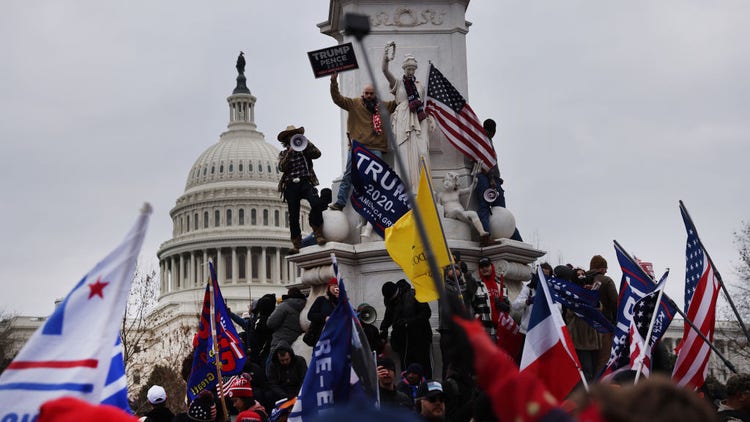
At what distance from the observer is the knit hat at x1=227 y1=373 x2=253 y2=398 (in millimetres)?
11953

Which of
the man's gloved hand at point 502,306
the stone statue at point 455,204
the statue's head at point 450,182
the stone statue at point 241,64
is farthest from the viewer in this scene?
the stone statue at point 241,64

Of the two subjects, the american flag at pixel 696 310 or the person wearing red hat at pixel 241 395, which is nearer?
the american flag at pixel 696 310

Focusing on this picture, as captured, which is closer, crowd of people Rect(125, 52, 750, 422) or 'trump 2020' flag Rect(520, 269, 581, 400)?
'trump 2020' flag Rect(520, 269, 581, 400)

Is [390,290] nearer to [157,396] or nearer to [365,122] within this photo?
[365,122]

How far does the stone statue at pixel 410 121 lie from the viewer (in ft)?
59.1

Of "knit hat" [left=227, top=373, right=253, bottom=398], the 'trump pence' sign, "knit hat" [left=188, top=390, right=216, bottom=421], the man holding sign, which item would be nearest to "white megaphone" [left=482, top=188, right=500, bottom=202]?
the man holding sign

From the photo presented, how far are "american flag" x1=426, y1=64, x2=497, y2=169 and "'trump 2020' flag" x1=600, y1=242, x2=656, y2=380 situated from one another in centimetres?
623

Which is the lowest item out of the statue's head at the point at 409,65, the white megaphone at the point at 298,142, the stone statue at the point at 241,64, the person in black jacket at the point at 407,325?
the person in black jacket at the point at 407,325

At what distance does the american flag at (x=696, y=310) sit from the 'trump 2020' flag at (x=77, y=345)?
6.32 metres

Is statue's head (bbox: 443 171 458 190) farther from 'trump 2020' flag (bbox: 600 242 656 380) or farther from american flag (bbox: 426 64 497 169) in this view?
'trump 2020' flag (bbox: 600 242 656 380)

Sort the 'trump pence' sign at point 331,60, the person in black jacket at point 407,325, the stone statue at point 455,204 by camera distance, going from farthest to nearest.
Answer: the stone statue at point 455,204, the 'trump pence' sign at point 331,60, the person in black jacket at point 407,325

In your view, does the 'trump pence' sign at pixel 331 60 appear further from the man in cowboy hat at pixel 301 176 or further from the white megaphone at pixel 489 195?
the white megaphone at pixel 489 195

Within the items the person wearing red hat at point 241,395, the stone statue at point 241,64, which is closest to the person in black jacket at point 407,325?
the person wearing red hat at point 241,395

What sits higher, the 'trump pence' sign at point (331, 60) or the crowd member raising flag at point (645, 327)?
the 'trump pence' sign at point (331, 60)
